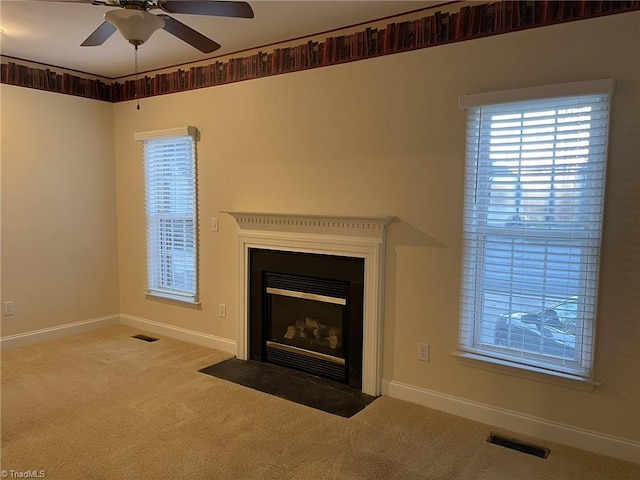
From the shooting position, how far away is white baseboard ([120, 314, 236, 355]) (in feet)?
13.9

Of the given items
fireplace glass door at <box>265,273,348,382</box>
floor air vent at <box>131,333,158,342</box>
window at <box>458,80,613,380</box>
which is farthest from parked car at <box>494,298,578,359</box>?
floor air vent at <box>131,333,158,342</box>

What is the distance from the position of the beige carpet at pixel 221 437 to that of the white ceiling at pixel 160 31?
8.25 feet

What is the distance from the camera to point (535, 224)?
2703 millimetres

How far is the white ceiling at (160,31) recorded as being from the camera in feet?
9.77

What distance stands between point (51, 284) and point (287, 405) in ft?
9.33

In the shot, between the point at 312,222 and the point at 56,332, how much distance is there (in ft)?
9.52

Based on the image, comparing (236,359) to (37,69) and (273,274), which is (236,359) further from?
(37,69)

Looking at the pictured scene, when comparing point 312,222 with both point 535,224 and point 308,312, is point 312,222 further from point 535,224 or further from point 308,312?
point 535,224

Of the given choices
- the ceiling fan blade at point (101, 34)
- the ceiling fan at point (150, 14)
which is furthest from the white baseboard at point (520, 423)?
the ceiling fan blade at point (101, 34)

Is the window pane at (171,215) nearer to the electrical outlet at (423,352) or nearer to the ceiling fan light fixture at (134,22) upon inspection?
the ceiling fan light fixture at (134,22)

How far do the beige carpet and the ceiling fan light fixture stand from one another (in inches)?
83.9

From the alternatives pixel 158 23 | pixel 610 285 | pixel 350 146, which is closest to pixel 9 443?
pixel 158 23

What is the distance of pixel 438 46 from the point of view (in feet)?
9.70

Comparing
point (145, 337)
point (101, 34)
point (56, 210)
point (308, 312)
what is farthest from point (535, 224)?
point (56, 210)
